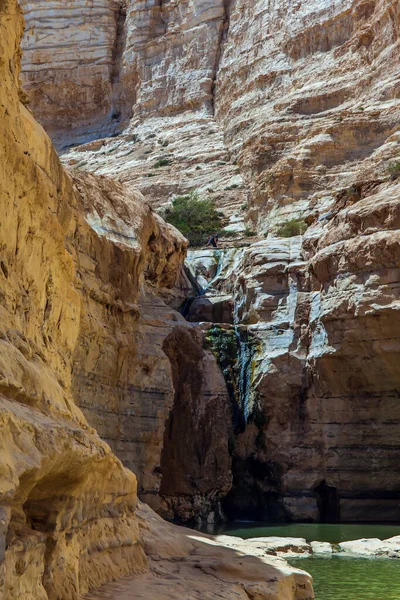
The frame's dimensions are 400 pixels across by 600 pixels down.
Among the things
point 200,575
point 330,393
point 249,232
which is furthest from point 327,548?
point 249,232

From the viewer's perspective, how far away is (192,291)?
27953 millimetres

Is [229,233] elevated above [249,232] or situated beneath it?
elevated above

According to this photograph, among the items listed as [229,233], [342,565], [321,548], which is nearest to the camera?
[342,565]

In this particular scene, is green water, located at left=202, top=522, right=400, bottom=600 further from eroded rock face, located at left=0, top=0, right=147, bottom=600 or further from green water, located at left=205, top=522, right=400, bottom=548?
eroded rock face, located at left=0, top=0, right=147, bottom=600

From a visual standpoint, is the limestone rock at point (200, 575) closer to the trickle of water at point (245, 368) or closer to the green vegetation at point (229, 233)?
the trickle of water at point (245, 368)

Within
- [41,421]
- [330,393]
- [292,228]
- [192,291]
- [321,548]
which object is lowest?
[321,548]

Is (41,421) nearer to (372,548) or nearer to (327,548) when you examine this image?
(327,548)

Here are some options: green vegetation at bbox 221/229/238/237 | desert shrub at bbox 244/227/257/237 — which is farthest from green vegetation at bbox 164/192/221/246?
desert shrub at bbox 244/227/257/237

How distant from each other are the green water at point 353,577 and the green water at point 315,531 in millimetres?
3097

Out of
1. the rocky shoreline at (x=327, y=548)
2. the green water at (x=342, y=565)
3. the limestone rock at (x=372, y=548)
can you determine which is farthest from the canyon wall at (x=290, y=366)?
the limestone rock at (x=372, y=548)

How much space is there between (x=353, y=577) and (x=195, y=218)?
29882mm

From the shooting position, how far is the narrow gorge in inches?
263

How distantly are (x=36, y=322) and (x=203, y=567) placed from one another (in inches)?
140

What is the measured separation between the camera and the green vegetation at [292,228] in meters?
33.8
